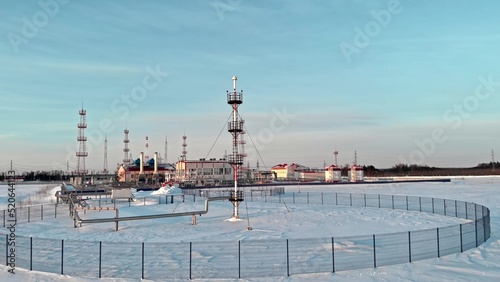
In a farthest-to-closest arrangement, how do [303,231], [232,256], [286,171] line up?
[286,171] → [303,231] → [232,256]

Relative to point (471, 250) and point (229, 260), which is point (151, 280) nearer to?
point (229, 260)

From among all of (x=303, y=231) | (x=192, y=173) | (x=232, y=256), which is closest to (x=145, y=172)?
(x=192, y=173)

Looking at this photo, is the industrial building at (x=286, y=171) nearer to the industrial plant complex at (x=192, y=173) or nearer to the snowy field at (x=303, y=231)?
the industrial plant complex at (x=192, y=173)

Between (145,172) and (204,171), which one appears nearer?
(204,171)

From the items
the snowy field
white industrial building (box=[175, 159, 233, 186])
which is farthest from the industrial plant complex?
the snowy field

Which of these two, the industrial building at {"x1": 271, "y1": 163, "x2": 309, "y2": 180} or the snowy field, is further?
the industrial building at {"x1": 271, "y1": 163, "x2": 309, "y2": 180}

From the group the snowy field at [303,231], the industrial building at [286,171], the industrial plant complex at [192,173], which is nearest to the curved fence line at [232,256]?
the snowy field at [303,231]

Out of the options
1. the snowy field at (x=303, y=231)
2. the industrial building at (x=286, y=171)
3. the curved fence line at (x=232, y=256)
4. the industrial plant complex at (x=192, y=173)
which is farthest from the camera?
the industrial building at (x=286, y=171)

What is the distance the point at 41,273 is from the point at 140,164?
358ft

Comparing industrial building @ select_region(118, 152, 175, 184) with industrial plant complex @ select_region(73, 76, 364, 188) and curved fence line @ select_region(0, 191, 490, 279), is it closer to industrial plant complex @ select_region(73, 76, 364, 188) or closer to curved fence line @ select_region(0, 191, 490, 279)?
industrial plant complex @ select_region(73, 76, 364, 188)

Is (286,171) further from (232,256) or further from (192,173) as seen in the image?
(232,256)

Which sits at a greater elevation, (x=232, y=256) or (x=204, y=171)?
(x=204, y=171)

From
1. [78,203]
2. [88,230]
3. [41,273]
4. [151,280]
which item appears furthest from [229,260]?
[78,203]

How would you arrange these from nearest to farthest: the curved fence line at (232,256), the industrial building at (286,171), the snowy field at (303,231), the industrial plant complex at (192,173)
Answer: the snowy field at (303,231)
the curved fence line at (232,256)
the industrial plant complex at (192,173)
the industrial building at (286,171)
